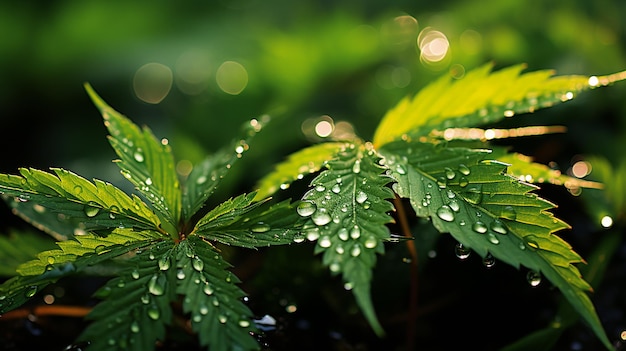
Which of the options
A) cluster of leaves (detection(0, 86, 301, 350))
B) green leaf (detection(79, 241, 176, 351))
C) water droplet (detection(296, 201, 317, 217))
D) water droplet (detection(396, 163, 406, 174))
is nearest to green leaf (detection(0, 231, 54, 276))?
cluster of leaves (detection(0, 86, 301, 350))

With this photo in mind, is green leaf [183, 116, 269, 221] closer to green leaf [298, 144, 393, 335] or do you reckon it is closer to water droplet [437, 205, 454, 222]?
green leaf [298, 144, 393, 335]

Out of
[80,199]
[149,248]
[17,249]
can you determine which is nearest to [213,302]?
[149,248]

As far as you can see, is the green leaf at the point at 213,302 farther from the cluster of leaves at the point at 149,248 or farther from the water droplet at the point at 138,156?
the water droplet at the point at 138,156

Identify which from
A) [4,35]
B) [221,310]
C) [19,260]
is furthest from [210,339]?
[4,35]

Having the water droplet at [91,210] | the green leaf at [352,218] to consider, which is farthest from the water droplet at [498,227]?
the water droplet at [91,210]

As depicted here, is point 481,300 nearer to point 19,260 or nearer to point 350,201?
point 350,201

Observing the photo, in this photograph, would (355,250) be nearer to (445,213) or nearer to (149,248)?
(445,213)
